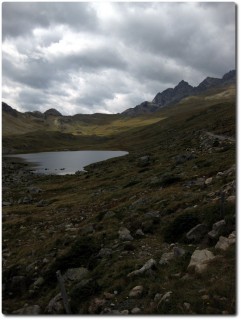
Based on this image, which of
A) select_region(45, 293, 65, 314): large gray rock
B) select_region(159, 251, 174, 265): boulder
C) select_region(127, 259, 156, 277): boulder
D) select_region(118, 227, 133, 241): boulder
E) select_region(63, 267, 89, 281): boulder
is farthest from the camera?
select_region(118, 227, 133, 241): boulder

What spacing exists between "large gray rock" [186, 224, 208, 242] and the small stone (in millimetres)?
4434

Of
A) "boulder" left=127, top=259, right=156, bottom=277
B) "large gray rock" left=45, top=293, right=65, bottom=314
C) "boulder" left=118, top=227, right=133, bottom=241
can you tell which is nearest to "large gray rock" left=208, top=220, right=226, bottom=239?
"boulder" left=127, top=259, right=156, bottom=277

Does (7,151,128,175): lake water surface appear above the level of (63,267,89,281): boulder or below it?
above

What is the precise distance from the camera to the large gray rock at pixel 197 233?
16.3 meters

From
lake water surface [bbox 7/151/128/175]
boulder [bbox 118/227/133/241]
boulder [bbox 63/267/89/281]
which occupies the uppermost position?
lake water surface [bbox 7/151/128/175]

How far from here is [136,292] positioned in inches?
500

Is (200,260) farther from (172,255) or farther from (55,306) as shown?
(55,306)

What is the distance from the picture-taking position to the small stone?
41.3 feet

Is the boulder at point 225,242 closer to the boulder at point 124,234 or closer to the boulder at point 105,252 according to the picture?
the boulder at point 105,252

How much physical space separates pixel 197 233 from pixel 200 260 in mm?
3279

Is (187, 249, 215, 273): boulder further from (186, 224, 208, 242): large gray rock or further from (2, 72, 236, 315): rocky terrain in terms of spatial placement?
(186, 224, 208, 242): large gray rock

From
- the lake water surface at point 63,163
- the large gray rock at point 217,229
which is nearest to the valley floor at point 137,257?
the large gray rock at point 217,229

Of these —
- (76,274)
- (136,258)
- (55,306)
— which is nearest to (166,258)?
(136,258)

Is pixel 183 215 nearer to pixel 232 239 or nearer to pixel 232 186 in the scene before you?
pixel 232 186
